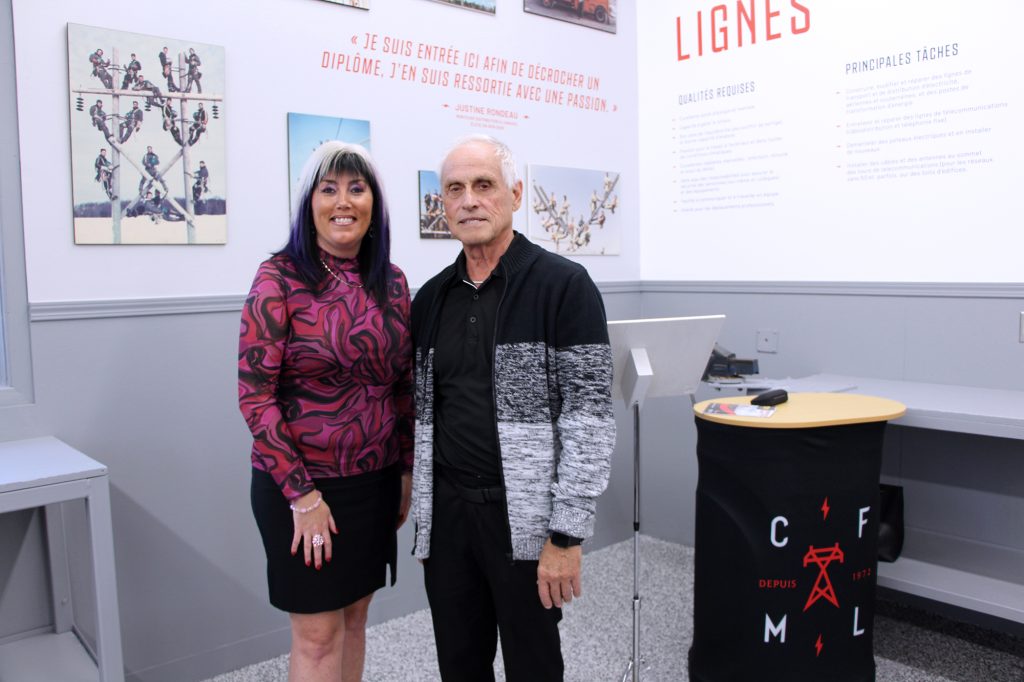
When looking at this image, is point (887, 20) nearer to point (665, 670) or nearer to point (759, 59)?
point (759, 59)

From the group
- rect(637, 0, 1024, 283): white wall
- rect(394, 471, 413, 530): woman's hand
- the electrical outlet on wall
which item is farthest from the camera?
the electrical outlet on wall

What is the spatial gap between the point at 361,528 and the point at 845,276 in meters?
2.14

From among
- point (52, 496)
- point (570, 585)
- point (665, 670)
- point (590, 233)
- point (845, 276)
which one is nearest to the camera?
point (570, 585)

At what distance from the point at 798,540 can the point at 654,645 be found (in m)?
0.84

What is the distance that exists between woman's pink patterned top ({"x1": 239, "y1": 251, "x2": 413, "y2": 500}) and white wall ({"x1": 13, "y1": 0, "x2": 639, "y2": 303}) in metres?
0.84

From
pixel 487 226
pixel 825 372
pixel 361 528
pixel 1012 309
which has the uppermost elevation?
pixel 487 226

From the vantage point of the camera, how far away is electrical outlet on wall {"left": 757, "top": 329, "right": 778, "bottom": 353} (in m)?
3.25

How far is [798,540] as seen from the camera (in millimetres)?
2088

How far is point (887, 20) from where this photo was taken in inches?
112

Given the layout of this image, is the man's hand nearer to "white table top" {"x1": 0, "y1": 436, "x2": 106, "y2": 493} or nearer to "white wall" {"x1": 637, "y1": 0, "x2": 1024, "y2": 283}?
"white table top" {"x1": 0, "y1": 436, "x2": 106, "y2": 493}

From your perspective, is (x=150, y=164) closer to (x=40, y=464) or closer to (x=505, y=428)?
(x=40, y=464)

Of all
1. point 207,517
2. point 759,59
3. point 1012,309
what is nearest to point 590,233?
point 759,59

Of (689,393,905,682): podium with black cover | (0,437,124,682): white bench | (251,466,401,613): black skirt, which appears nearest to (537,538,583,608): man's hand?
(251,466,401,613): black skirt

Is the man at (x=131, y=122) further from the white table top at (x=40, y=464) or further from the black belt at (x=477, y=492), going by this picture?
the black belt at (x=477, y=492)
